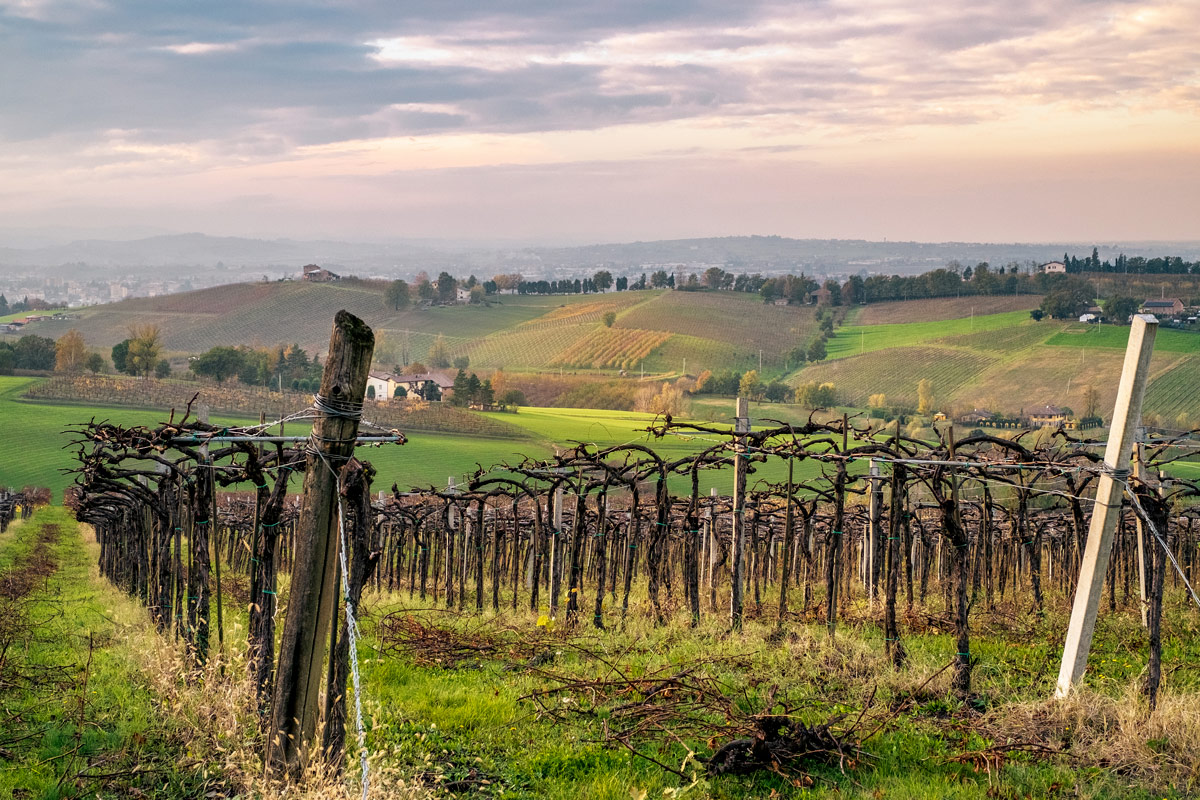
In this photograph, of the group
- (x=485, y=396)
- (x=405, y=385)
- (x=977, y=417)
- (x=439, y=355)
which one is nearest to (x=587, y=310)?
(x=439, y=355)

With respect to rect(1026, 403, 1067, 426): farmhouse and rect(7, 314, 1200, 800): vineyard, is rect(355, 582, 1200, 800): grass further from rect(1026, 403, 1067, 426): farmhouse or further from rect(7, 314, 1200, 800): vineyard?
rect(1026, 403, 1067, 426): farmhouse

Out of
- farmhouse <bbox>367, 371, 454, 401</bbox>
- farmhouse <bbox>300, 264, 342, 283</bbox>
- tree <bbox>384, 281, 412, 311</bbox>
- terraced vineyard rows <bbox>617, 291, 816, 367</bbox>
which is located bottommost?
farmhouse <bbox>367, 371, 454, 401</bbox>

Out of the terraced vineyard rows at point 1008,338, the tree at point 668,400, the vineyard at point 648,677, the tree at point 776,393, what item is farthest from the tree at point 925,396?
the vineyard at point 648,677

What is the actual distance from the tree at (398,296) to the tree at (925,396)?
85.9 meters

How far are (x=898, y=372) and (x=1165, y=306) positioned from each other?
3071 centimetres

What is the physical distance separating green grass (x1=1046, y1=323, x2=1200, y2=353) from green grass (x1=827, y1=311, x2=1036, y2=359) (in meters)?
9.04

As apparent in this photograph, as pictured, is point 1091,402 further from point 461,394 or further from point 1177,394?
point 461,394

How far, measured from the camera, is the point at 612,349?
405ft

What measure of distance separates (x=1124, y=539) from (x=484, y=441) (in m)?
57.4

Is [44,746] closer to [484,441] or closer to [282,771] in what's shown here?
[282,771]

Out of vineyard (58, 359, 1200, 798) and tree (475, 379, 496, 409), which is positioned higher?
vineyard (58, 359, 1200, 798)

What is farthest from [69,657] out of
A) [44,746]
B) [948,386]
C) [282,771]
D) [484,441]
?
[948,386]

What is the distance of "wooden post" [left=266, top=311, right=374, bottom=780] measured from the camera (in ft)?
15.2

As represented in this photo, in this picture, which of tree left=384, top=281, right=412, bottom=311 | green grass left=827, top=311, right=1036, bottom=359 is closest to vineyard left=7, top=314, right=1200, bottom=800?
green grass left=827, top=311, right=1036, bottom=359
